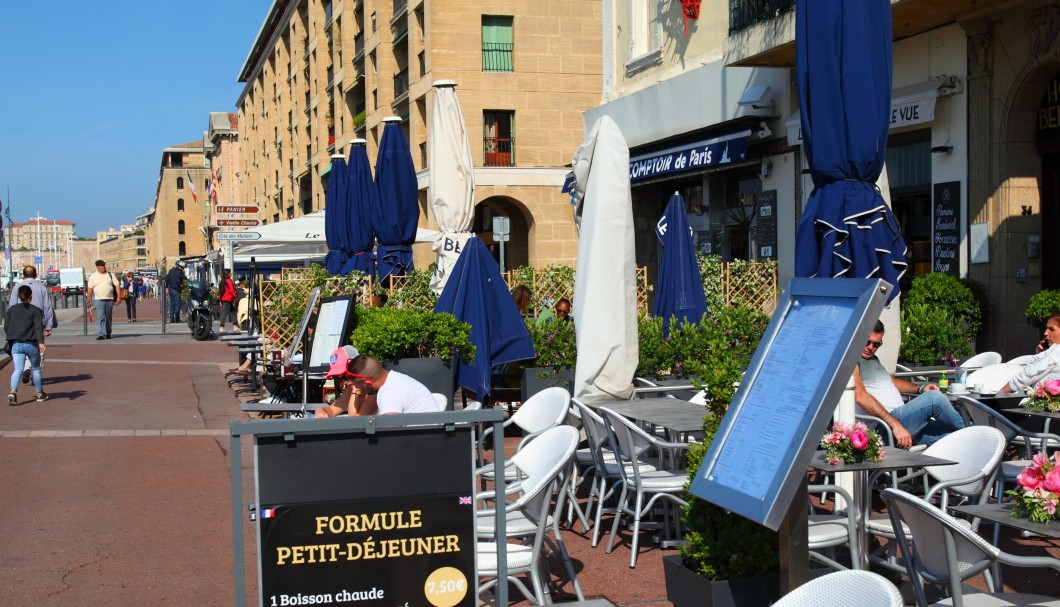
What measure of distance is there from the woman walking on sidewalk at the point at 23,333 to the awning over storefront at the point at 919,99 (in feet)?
33.9

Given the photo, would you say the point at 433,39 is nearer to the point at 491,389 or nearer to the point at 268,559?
the point at 491,389

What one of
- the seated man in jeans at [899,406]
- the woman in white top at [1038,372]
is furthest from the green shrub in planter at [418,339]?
the woman in white top at [1038,372]

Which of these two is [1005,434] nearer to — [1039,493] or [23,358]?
[1039,493]

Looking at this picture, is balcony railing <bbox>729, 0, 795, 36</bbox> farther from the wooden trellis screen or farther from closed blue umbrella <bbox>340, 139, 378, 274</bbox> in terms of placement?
closed blue umbrella <bbox>340, 139, 378, 274</bbox>

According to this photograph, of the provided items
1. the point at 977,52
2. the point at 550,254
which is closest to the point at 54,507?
the point at 977,52

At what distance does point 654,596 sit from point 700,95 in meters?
15.0

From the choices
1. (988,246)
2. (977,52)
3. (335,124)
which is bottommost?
(988,246)

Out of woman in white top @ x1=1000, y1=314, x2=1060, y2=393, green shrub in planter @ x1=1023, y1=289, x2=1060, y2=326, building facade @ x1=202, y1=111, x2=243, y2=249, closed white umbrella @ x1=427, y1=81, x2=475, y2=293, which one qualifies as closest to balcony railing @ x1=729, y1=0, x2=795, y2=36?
closed white umbrella @ x1=427, y1=81, x2=475, y2=293

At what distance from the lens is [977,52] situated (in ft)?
45.1

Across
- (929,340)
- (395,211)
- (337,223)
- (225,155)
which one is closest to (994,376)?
(929,340)

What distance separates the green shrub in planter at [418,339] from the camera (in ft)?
34.1

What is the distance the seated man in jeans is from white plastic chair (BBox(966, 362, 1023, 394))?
2.52 ft

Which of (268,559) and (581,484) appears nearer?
(268,559)

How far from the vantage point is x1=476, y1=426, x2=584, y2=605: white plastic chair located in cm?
482
